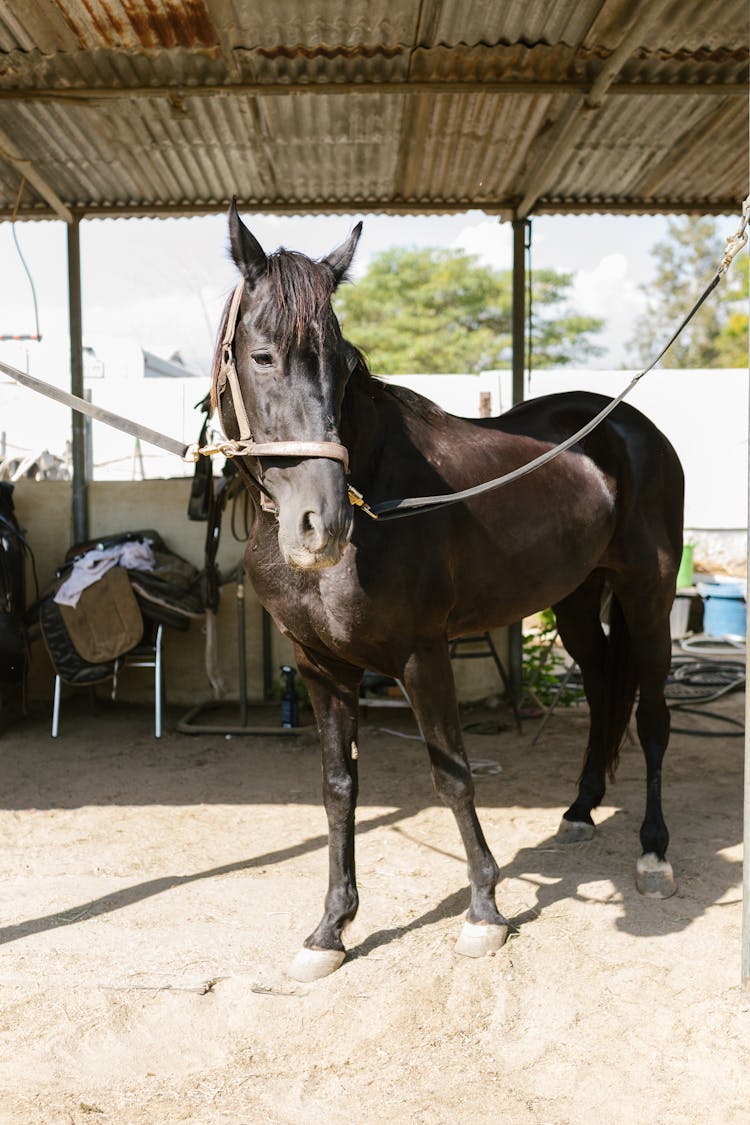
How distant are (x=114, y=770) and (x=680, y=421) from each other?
10.5m

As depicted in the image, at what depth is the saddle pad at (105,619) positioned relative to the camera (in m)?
5.12

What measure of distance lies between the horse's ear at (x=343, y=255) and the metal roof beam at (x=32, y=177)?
310cm

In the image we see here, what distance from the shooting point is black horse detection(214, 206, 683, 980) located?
2145 millimetres

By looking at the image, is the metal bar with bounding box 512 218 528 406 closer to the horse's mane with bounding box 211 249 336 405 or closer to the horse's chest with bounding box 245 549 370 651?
the horse's chest with bounding box 245 549 370 651

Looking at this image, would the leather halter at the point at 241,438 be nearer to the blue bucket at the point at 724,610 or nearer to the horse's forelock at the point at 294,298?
the horse's forelock at the point at 294,298

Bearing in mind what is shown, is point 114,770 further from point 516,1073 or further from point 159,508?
point 516,1073

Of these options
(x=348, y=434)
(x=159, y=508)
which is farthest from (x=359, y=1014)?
(x=159, y=508)

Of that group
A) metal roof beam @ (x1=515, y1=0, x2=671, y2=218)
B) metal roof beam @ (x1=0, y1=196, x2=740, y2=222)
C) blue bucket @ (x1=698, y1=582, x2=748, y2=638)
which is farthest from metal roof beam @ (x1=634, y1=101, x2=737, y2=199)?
blue bucket @ (x1=698, y1=582, x2=748, y2=638)

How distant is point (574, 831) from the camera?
145 inches

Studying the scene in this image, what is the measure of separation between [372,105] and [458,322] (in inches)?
1158

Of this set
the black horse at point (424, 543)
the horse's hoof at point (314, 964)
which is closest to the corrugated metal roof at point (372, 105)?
the black horse at point (424, 543)

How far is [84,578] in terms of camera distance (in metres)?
5.19

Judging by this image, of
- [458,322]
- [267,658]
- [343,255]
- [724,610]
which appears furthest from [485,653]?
[458,322]

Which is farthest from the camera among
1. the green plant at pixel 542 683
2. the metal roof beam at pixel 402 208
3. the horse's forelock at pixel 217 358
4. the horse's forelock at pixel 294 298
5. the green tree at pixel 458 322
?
the green tree at pixel 458 322
